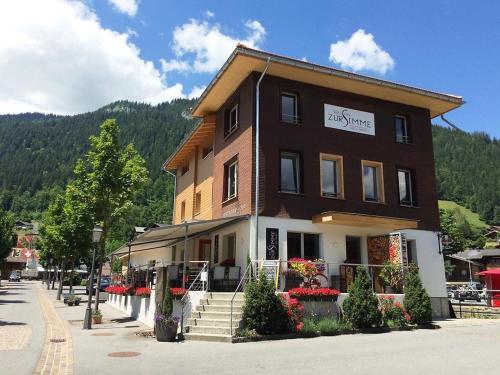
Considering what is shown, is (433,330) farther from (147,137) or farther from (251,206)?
(147,137)

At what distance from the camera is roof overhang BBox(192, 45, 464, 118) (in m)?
17.5

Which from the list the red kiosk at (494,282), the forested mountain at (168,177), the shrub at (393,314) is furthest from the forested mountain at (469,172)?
the shrub at (393,314)

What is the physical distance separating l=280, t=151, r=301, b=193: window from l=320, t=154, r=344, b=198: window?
45.9 inches

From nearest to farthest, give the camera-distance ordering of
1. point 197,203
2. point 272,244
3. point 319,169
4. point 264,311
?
point 264,311 < point 272,244 < point 319,169 < point 197,203

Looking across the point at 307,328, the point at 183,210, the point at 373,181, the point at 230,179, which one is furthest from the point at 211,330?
the point at 183,210

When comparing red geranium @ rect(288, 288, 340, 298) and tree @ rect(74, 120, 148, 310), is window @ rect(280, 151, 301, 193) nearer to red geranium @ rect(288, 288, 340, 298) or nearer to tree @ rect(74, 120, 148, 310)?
red geranium @ rect(288, 288, 340, 298)

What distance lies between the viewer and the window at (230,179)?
19766mm

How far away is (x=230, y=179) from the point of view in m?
20.3

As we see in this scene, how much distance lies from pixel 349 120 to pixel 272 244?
22.7 feet

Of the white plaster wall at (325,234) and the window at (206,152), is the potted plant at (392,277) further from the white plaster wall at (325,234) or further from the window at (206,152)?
the window at (206,152)

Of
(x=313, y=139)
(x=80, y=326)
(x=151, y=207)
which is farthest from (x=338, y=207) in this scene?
(x=151, y=207)

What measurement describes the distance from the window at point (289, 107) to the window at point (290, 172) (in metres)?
1.51

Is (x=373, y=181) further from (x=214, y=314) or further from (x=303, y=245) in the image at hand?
(x=214, y=314)

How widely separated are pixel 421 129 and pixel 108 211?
15.1 metres
